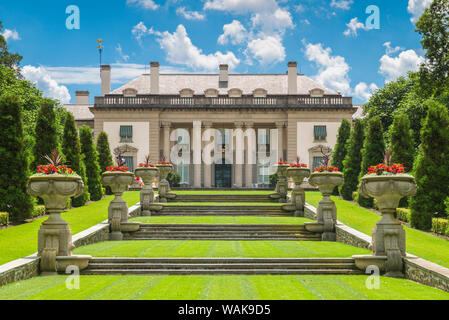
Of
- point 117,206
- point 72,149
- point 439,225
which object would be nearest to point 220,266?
point 117,206

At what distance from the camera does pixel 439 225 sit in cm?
1920

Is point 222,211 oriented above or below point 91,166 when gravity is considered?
below

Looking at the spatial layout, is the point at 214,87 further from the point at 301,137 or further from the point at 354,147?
the point at 354,147

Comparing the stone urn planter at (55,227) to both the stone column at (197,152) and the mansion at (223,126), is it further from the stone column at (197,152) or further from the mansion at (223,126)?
the stone column at (197,152)

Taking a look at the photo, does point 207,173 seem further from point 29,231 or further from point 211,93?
point 29,231

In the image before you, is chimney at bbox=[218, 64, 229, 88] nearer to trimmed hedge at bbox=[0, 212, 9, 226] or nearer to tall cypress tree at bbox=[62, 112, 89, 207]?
tall cypress tree at bbox=[62, 112, 89, 207]

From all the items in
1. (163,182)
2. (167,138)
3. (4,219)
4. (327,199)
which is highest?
(167,138)

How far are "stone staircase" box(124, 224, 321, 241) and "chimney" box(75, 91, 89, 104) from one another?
5623cm

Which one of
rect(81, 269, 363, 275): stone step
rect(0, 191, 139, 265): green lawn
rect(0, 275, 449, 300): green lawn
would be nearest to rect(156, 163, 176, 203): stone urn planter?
rect(0, 191, 139, 265): green lawn

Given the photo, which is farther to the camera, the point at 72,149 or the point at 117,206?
the point at 72,149

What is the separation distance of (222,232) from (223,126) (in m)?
34.4

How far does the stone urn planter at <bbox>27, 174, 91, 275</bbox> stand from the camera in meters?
11.4

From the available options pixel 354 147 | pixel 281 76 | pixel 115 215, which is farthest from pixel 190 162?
pixel 115 215

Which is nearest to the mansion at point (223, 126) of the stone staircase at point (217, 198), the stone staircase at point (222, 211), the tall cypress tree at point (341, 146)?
the tall cypress tree at point (341, 146)
